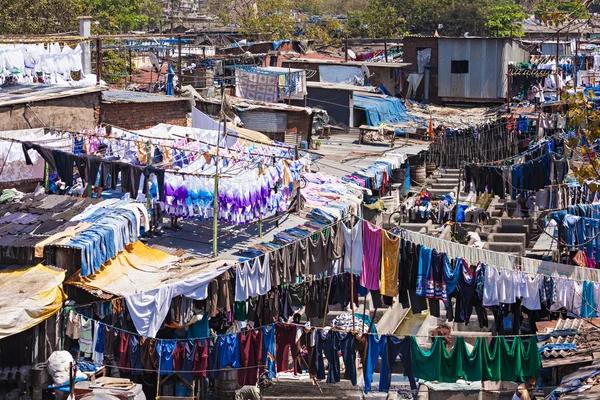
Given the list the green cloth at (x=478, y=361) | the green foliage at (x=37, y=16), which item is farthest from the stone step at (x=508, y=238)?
the green foliage at (x=37, y=16)

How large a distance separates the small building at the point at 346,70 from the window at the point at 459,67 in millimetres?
2333

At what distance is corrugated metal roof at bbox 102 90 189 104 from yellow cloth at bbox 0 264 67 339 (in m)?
9.19

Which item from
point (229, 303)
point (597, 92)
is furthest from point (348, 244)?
point (597, 92)

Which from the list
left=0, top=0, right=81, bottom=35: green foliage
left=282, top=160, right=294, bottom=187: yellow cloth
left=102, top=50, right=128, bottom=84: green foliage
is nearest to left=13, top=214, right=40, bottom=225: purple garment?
left=282, top=160, right=294, bottom=187: yellow cloth

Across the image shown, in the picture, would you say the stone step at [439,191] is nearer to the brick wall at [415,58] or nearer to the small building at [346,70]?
the small building at [346,70]

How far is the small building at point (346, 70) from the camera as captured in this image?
3569 cm

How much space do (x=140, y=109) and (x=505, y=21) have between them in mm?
30770

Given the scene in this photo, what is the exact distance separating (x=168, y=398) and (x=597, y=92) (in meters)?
23.7

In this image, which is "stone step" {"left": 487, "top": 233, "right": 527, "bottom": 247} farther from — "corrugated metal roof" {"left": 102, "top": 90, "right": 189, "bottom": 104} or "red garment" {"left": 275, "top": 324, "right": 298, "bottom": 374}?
A: "red garment" {"left": 275, "top": 324, "right": 298, "bottom": 374}

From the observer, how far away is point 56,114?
69.3ft

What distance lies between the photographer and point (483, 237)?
77.0 ft

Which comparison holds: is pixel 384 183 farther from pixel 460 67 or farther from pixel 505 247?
pixel 460 67

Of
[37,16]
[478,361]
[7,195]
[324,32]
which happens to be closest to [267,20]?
[324,32]

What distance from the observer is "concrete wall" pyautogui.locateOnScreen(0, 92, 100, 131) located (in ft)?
66.3
